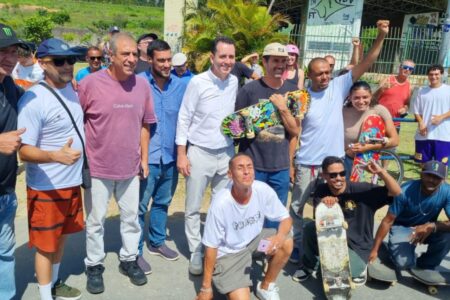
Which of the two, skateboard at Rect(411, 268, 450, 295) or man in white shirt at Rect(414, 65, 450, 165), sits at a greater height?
man in white shirt at Rect(414, 65, 450, 165)

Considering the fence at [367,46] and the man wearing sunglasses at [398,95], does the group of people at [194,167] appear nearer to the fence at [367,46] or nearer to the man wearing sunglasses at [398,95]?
the man wearing sunglasses at [398,95]

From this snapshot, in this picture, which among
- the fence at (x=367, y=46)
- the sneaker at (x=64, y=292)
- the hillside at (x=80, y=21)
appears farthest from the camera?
the hillside at (x=80, y=21)

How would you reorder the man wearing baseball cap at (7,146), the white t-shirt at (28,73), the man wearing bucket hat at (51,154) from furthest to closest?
the white t-shirt at (28,73) < the man wearing bucket hat at (51,154) < the man wearing baseball cap at (7,146)

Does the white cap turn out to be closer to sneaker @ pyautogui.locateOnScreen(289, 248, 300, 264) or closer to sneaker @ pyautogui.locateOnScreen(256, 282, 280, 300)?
sneaker @ pyautogui.locateOnScreen(289, 248, 300, 264)

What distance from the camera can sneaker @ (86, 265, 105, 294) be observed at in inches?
144

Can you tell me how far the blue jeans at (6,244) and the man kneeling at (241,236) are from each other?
4.61ft

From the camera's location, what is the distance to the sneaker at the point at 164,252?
4332 mm

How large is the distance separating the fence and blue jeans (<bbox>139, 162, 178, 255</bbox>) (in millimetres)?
11364

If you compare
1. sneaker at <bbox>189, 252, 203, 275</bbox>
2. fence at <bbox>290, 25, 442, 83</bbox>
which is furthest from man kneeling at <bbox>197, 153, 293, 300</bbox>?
fence at <bbox>290, 25, 442, 83</bbox>

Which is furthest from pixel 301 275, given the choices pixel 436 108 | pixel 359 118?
pixel 436 108

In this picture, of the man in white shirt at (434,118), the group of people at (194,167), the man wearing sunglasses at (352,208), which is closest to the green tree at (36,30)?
the man in white shirt at (434,118)

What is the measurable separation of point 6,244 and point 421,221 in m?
3.59

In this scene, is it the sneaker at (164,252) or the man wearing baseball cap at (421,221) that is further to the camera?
the sneaker at (164,252)

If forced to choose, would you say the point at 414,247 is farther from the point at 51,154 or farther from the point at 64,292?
the point at 51,154
